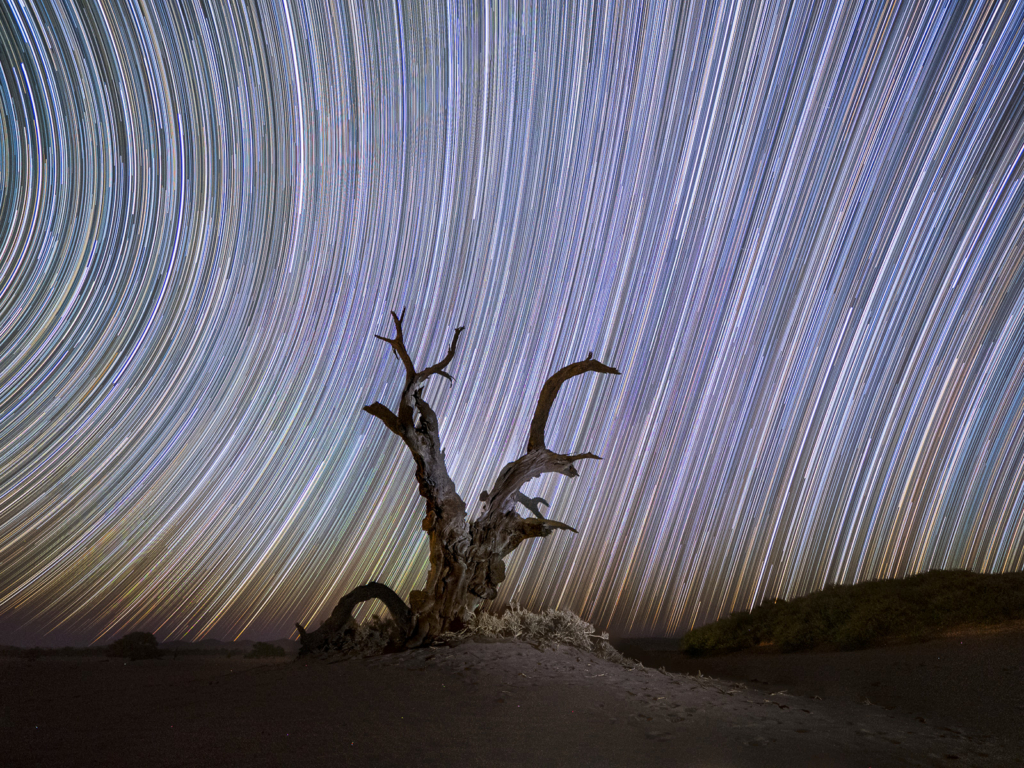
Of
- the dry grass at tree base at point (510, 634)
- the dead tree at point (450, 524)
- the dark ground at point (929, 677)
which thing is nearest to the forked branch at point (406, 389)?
the dead tree at point (450, 524)

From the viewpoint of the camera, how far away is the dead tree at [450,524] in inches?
415

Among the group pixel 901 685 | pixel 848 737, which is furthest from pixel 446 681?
pixel 901 685

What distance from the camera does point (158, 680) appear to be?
9.95m

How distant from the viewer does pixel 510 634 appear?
34.2ft

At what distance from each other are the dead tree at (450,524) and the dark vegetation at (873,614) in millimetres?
7293

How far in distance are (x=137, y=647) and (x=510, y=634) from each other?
10.1 metres

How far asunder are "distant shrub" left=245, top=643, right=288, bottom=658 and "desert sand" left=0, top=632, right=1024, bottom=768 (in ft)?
15.8

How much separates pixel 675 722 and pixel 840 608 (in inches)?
419

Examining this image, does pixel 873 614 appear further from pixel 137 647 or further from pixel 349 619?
pixel 137 647

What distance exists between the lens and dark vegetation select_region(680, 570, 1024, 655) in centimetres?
1252

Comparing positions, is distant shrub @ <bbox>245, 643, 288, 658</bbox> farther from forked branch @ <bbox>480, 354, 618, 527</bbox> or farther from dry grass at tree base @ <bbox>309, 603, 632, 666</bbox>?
forked branch @ <bbox>480, 354, 618, 527</bbox>

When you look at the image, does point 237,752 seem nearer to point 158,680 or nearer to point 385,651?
point 385,651

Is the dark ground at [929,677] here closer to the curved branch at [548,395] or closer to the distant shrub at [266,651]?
the curved branch at [548,395]

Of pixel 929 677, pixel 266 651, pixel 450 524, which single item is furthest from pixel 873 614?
pixel 266 651
